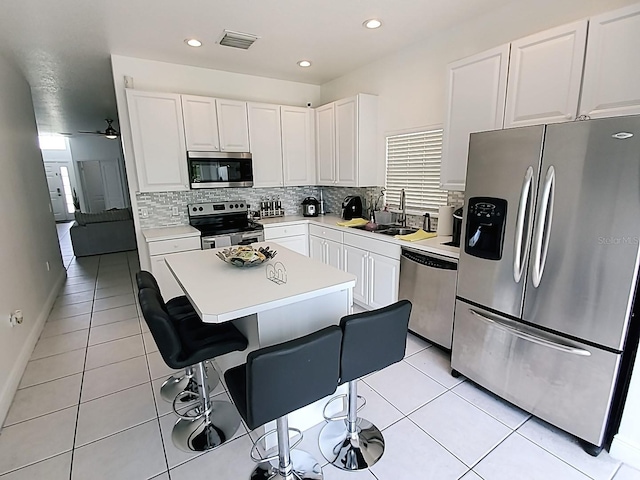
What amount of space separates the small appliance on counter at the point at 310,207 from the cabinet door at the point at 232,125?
110cm

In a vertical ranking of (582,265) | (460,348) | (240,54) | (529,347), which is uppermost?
(240,54)

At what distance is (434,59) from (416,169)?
1054 millimetres

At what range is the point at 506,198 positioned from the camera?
199 centimetres

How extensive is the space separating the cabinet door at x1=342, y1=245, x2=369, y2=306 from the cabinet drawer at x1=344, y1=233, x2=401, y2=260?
6 centimetres

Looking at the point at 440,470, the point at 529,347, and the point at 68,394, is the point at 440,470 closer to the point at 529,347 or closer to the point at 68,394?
the point at 529,347

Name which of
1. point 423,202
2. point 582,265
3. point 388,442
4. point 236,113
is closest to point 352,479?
point 388,442

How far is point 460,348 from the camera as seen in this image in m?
2.40

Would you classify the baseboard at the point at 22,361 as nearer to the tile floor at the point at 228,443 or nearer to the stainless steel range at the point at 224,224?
the tile floor at the point at 228,443

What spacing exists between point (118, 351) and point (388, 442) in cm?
246

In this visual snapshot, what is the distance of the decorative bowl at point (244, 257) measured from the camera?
2.12 m

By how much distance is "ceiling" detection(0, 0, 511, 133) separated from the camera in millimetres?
2465

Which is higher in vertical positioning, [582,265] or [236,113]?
[236,113]

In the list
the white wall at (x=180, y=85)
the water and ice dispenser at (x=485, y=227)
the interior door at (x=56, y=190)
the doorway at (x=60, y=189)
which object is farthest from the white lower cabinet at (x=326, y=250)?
the doorway at (x=60, y=189)

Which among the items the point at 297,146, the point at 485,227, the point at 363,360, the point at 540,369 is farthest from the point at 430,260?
the point at 297,146
